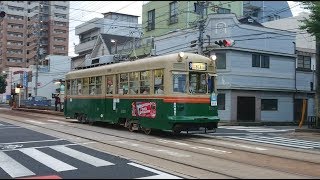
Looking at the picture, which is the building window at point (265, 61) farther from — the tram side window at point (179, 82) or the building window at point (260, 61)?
the tram side window at point (179, 82)

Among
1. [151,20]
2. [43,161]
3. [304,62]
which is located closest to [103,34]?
[151,20]

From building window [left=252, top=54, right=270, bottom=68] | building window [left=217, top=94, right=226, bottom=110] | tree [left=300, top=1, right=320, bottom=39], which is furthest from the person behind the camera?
building window [left=252, top=54, right=270, bottom=68]

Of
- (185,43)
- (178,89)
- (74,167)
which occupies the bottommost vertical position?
(74,167)

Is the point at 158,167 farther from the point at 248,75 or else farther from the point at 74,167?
the point at 248,75

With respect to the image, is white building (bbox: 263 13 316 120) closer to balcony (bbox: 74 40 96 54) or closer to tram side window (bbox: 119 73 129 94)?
tram side window (bbox: 119 73 129 94)

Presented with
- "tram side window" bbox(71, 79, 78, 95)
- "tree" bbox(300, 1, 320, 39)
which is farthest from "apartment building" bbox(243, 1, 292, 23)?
"tram side window" bbox(71, 79, 78, 95)

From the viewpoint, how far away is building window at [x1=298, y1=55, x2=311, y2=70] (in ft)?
128

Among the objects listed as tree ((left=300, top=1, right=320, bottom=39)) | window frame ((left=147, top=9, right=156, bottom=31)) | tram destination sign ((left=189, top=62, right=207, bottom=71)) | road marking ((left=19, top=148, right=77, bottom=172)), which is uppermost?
window frame ((left=147, top=9, right=156, bottom=31))

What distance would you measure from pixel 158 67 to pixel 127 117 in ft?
11.3

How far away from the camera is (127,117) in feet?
67.6

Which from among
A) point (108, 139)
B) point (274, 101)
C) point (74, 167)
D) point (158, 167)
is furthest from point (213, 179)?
point (274, 101)

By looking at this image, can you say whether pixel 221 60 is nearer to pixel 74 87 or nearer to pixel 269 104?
pixel 269 104

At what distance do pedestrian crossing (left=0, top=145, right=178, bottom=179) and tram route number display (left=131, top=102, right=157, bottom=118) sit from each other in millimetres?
4738

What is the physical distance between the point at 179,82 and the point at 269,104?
19869mm
